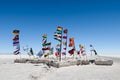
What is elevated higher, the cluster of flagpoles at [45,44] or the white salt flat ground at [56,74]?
the cluster of flagpoles at [45,44]

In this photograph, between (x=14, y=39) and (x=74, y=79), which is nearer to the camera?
(x=74, y=79)

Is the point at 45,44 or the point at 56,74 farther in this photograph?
the point at 45,44

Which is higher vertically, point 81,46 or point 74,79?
point 81,46

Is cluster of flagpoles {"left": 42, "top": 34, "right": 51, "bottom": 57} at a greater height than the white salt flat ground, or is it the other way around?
cluster of flagpoles {"left": 42, "top": 34, "right": 51, "bottom": 57}

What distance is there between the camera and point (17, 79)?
2239 centimetres

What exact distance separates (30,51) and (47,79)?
38513mm

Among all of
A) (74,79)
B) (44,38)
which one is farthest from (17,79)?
(44,38)

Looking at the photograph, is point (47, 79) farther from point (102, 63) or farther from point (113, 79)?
point (102, 63)

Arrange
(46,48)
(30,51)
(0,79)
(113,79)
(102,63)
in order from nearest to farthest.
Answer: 1. (0,79)
2. (113,79)
3. (102,63)
4. (46,48)
5. (30,51)

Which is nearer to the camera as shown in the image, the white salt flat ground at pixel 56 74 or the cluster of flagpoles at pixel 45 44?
the white salt flat ground at pixel 56 74

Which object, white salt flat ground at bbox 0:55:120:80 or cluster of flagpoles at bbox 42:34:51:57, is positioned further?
cluster of flagpoles at bbox 42:34:51:57

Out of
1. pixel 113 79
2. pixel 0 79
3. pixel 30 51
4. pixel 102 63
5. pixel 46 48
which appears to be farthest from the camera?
pixel 30 51

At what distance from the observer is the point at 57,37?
46.3 metres

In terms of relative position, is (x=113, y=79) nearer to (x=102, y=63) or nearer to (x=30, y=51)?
(x=102, y=63)
